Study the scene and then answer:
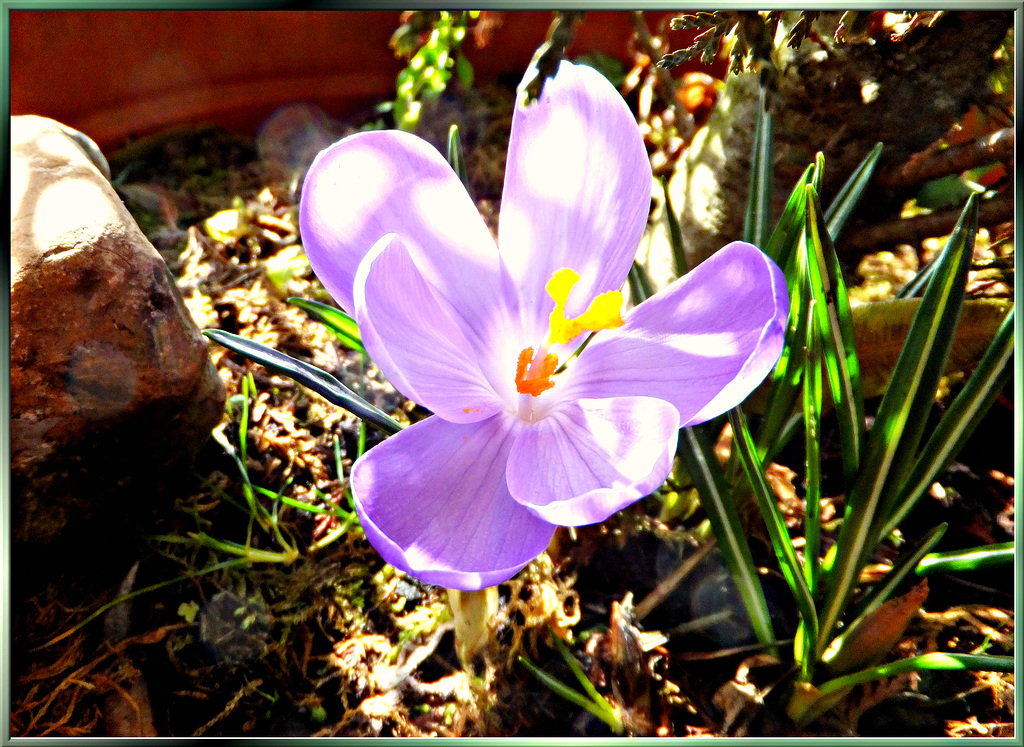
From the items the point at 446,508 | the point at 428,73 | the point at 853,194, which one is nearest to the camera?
the point at 446,508

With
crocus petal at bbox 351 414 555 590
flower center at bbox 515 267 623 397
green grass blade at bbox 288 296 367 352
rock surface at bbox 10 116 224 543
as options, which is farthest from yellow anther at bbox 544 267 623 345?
rock surface at bbox 10 116 224 543

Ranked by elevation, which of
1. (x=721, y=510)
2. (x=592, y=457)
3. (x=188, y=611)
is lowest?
(x=188, y=611)

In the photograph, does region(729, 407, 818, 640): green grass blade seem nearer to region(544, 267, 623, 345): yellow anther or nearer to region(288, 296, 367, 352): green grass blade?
region(544, 267, 623, 345): yellow anther

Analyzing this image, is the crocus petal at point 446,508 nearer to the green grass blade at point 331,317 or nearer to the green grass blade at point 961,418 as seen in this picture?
the green grass blade at point 331,317

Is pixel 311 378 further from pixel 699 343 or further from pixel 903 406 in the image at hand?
pixel 903 406

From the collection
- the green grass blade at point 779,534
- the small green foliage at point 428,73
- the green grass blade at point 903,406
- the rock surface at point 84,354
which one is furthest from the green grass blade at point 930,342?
the small green foliage at point 428,73

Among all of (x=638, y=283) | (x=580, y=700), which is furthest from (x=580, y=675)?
(x=638, y=283)
